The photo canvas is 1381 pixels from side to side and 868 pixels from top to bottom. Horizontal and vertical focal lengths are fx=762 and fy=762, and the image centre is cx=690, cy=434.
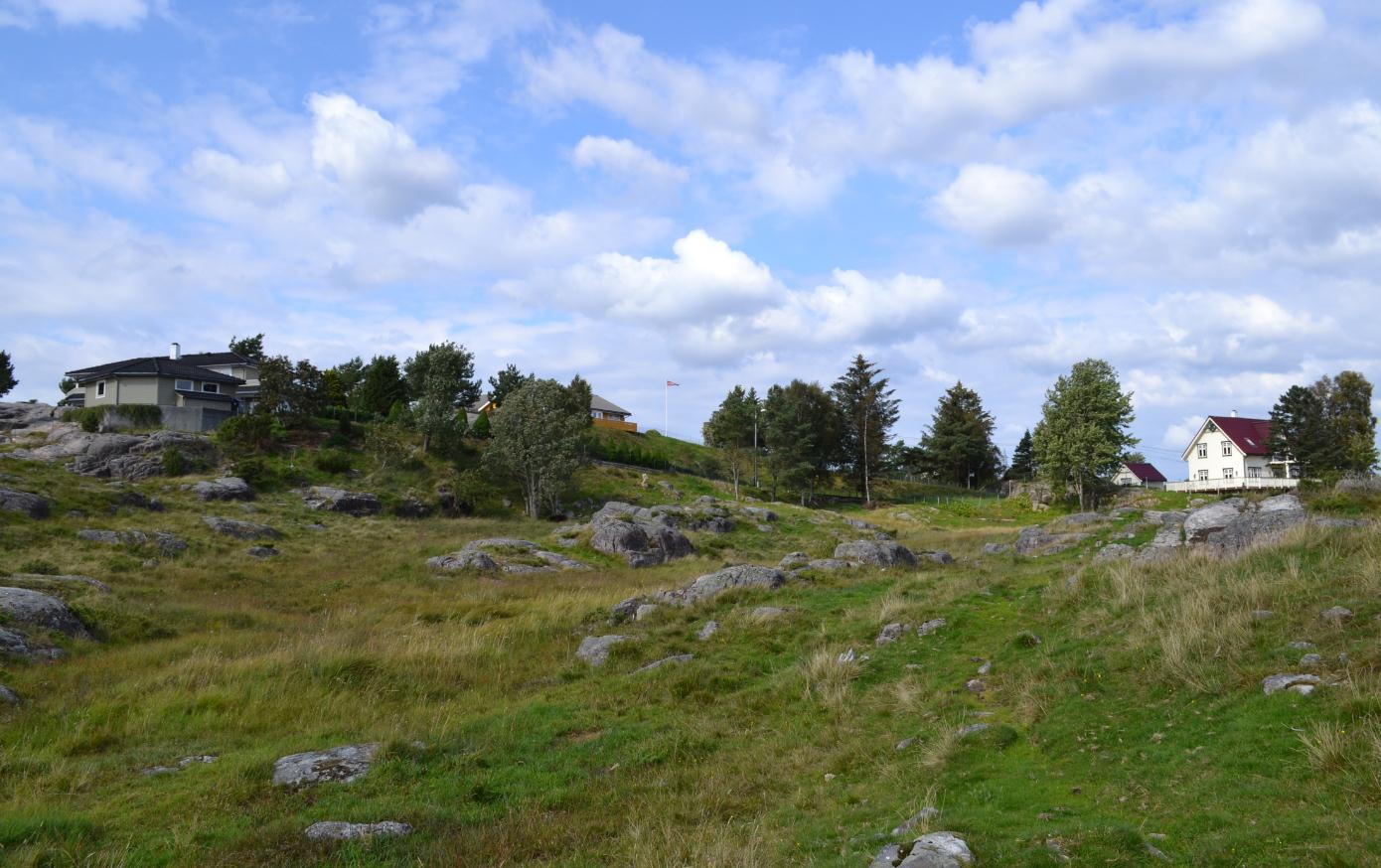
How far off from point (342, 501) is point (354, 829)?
49.7 meters

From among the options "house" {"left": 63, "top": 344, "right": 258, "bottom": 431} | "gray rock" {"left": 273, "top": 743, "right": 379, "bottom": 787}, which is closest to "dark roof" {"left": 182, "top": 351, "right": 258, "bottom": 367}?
"house" {"left": 63, "top": 344, "right": 258, "bottom": 431}

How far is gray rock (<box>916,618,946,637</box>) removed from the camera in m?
16.7

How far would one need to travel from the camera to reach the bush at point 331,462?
60.1 meters

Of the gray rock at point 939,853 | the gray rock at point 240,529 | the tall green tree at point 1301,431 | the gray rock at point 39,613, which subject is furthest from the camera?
the tall green tree at point 1301,431

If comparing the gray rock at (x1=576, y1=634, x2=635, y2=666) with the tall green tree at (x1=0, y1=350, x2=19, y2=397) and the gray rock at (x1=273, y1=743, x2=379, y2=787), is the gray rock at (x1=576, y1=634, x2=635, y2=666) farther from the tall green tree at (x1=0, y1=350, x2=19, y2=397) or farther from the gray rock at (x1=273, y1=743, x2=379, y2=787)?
the tall green tree at (x1=0, y1=350, x2=19, y2=397)

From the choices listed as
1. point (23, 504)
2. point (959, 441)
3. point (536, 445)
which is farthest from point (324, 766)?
point (959, 441)

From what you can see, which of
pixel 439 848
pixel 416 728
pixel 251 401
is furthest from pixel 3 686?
pixel 251 401

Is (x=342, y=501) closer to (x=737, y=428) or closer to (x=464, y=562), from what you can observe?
(x=464, y=562)

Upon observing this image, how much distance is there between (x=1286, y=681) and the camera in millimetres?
9023

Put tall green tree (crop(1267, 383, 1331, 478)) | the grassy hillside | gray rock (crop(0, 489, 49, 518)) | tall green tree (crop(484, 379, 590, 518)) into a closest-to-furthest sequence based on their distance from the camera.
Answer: the grassy hillside, gray rock (crop(0, 489, 49, 518)), tall green tree (crop(484, 379, 590, 518)), tall green tree (crop(1267, 383, 1331, 478))

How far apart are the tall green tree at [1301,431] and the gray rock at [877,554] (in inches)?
2371

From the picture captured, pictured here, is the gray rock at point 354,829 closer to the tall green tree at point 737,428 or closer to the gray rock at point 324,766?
the gray rock at point 324,766

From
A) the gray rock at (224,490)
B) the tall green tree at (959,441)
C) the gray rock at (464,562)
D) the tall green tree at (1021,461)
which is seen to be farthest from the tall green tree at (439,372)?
the tall green tree at (1021,461)

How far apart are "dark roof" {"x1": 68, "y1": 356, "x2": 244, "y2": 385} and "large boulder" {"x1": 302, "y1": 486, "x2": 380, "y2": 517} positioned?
22134 millimetres
